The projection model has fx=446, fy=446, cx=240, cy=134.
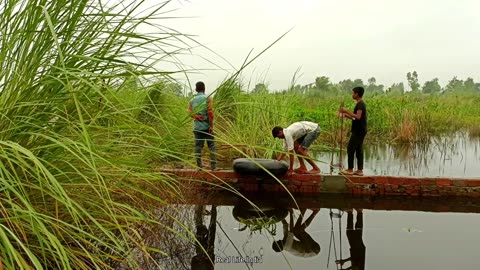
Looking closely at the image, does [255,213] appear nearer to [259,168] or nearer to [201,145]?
[259,168]

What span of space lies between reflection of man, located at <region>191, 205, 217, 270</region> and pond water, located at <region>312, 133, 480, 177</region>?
283 cm

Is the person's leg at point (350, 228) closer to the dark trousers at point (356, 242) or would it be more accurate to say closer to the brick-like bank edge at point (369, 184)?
the dark trousers at point (356, 242)

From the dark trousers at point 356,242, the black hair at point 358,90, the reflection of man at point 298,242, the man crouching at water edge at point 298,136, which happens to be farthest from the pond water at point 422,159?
the reflection of man at point 298,242

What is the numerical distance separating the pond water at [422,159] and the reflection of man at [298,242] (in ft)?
7.62

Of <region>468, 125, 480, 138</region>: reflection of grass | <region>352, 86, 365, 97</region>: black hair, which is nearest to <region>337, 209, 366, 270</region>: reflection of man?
<region>352, 86, 365, 97</region>: black hair

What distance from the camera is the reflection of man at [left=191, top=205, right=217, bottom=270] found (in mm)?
3804

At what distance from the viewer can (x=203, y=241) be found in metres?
4.39

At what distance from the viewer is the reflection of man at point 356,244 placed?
13.2 feet

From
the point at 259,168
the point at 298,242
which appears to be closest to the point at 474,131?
the point at 259,168

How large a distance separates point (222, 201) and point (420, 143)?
327 inches

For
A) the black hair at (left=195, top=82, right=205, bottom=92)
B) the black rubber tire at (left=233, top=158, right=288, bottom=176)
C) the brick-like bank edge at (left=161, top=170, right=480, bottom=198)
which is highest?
the black hair at (left=195, top=82, right=205, bottom=92)

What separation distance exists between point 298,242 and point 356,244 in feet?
1.94

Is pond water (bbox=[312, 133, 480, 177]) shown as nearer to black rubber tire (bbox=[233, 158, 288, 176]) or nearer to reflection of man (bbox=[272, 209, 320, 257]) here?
black rubber tire (bbox=[233, 158, 288, 176])

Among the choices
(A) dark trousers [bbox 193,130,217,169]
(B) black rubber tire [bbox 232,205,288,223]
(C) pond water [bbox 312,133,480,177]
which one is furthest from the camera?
(C) pond water [bbox 312,133,480,177]
